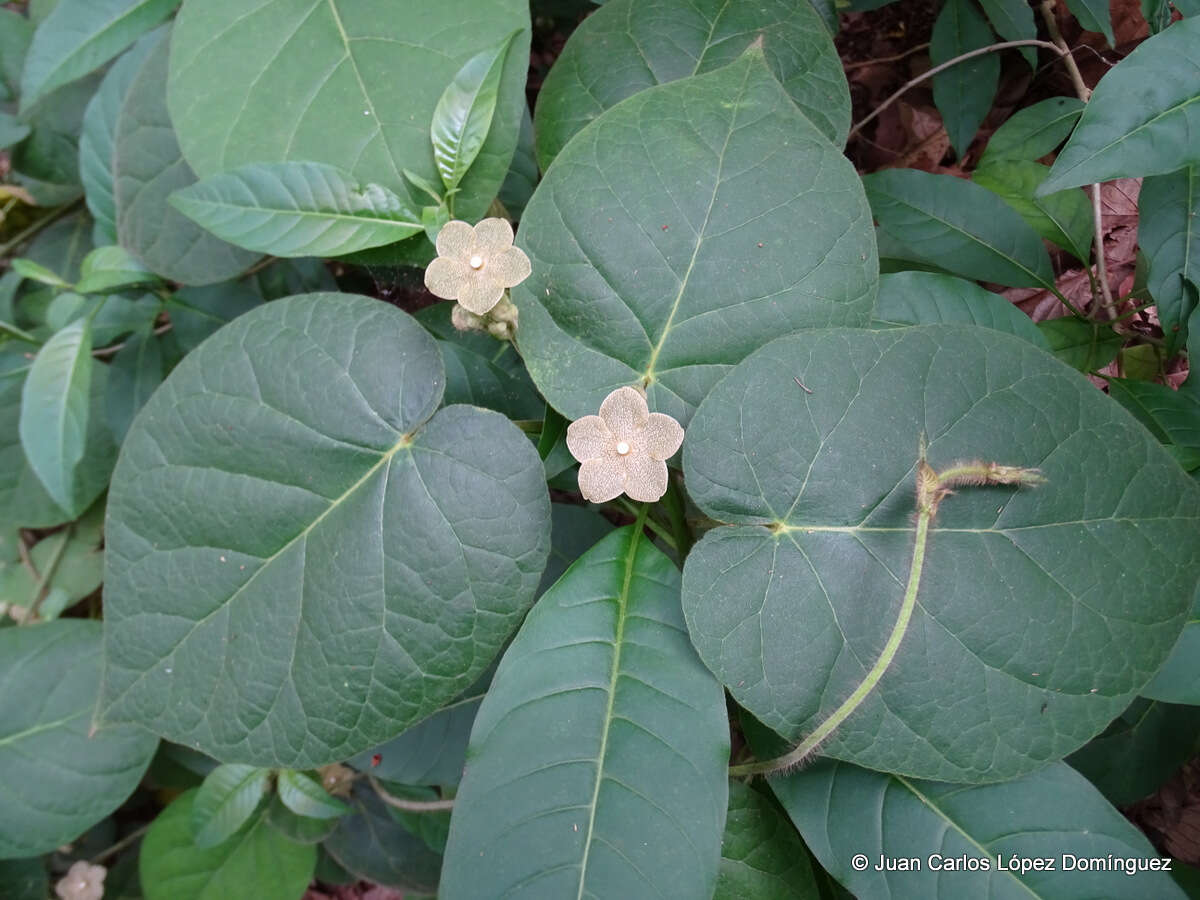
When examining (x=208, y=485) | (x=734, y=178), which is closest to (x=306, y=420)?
(x=208, y=485)

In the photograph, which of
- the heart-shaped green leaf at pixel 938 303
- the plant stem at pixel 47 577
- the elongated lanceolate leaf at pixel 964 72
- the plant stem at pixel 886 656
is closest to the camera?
the plant stem at pixel 886 656

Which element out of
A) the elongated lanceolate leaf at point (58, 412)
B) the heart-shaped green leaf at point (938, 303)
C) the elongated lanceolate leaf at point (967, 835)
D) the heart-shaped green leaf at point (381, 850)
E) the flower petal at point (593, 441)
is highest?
the flower petal at point (593, 441)

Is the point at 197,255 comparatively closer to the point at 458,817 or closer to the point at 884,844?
the point at 458,817

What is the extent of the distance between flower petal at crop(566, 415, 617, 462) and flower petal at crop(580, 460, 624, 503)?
0.04ft

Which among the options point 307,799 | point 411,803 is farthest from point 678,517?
point 307,799

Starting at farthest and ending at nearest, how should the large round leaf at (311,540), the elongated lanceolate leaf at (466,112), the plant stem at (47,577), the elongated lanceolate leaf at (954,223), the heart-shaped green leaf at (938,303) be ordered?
the plant stem at (47,577), the elongated lanceolate leaf at (954,223), the heart-shaped green leaf at (938,303), the elongated lanceolate leaf at (466,112), the large round leaf at (311,540)

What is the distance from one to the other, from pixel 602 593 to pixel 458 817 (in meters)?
0.25

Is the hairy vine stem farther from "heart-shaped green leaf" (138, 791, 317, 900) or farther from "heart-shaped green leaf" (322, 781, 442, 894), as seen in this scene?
"heart-shaped green leaf" (138, 791, 317, 900)

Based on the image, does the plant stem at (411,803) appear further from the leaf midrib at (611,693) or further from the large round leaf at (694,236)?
the large round leaf at (694,236)

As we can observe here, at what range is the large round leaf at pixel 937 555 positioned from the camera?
0.69 meters

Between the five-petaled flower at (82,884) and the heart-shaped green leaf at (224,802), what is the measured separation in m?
0.37

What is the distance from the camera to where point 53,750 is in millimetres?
1225

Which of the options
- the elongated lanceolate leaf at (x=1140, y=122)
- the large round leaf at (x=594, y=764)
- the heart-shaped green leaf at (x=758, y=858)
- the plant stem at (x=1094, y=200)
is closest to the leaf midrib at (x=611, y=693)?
the large round leaf at (x=594, y=764)

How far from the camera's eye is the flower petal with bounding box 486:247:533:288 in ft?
2.34
